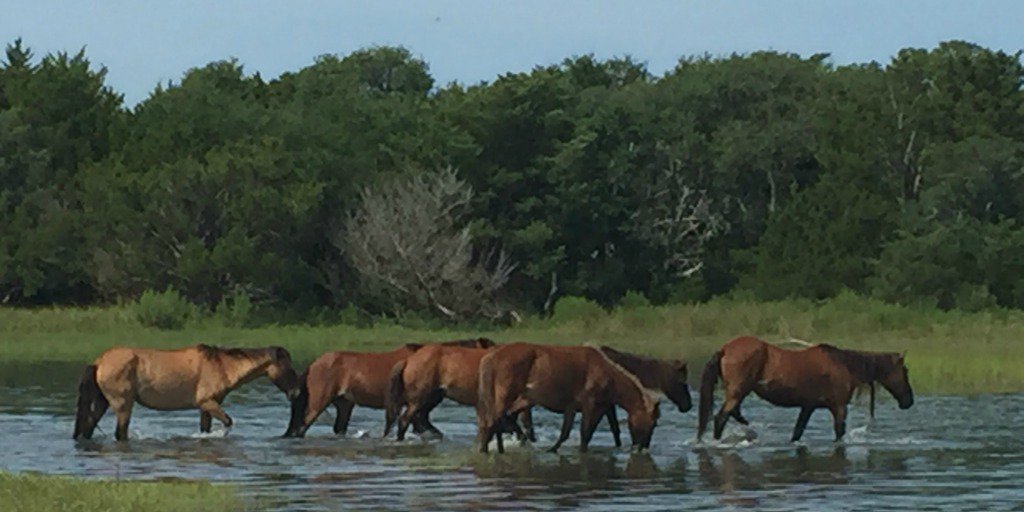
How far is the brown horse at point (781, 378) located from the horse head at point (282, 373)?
15.1ft

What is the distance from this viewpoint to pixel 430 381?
22891 mm

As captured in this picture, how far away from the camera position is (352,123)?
6512cm

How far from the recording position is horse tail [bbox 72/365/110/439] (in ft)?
75.7

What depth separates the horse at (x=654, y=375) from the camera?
21.9m

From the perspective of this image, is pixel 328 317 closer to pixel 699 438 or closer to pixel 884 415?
pixel 884 415

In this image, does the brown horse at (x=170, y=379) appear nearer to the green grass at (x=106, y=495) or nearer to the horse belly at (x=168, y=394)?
the horse belly at (x=168, y=394)

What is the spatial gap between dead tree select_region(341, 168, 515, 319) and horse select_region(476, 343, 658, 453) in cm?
3425

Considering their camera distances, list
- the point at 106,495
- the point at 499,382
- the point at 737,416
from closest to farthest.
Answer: the point at 106,495 → the point at 499,382 → the point at 737,416

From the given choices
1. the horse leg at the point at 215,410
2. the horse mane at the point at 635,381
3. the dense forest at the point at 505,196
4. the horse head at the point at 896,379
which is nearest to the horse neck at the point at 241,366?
the horse leg at the point at 215,410

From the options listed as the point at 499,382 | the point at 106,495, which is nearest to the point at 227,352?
the point at 499,382

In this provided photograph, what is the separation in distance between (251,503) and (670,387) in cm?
676

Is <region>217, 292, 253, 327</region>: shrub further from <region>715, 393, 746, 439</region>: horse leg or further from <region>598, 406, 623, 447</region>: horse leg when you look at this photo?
<region>598, 406, 623, 447</region>: horse leg

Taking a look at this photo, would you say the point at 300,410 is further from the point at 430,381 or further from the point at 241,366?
the point at 430,381

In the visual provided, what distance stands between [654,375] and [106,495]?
7.48 m
